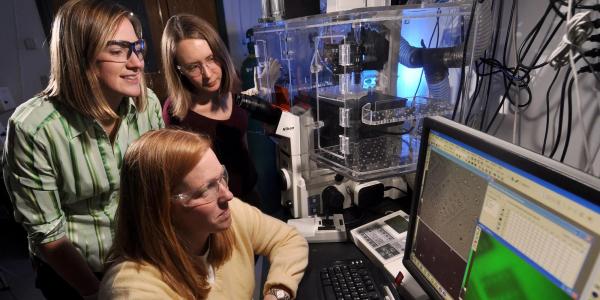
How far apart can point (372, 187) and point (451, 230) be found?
586 mm

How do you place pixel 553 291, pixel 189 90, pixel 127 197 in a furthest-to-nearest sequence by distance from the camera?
pixel 189 90 → pixel 127 197 → pixel 553 291

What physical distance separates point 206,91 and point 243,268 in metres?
0.75

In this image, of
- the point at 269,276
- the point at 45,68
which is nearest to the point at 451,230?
the point at 269,276

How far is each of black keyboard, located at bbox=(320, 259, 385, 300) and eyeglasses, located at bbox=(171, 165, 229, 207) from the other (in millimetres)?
389

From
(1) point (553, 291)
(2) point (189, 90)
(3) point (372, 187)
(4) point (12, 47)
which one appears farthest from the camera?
(4) point (12, 47)

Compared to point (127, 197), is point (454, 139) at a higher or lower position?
higher

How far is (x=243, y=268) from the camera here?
0.97m

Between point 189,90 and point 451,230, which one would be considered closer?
point 451,230

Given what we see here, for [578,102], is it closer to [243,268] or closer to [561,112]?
[561,112]

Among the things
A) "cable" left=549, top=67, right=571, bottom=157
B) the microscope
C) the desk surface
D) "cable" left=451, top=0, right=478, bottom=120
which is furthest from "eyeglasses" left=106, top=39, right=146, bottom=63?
"cable" left=549, top=67, right=571, bottom=157

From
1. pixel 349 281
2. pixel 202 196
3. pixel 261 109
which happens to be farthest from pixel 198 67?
pixel 349 281

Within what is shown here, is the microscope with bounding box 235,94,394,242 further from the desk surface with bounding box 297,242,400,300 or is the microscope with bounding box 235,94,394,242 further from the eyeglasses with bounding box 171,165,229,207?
the eyeglasses with bounding box 171,165,229,207

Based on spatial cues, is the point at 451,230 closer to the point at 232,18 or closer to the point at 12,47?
the point at 232,18

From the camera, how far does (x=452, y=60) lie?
111cm
